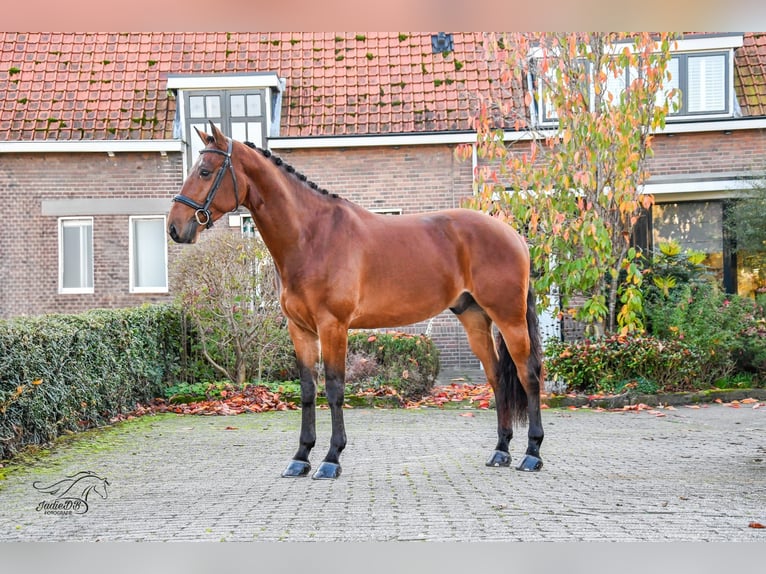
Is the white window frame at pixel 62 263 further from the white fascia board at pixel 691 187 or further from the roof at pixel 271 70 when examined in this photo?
the white fascia board at pixel 691 187

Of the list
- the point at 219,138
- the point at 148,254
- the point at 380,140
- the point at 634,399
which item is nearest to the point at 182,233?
the point at 219,138

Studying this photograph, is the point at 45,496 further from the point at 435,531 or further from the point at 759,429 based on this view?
the point at 759,429

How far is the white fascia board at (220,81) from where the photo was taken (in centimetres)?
1527

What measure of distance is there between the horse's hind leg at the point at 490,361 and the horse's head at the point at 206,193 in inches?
78.8

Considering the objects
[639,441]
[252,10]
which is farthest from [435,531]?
[639,441]

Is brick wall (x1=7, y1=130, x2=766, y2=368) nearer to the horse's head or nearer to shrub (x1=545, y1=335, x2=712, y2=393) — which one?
shrub (x1=545, y1=335, x2=712, y2=393)

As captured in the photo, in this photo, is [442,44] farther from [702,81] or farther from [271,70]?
[702,81]

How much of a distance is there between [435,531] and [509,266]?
242cm

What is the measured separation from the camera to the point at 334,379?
543cm

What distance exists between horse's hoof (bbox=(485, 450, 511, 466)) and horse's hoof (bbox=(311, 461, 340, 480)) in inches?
49.2

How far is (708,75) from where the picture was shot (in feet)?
49.4

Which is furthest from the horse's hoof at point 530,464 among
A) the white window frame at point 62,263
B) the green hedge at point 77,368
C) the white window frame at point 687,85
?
the white window frame at point 62,263

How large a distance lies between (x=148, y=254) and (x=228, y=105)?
3.42 meters

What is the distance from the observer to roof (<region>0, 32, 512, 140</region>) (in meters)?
15.4
